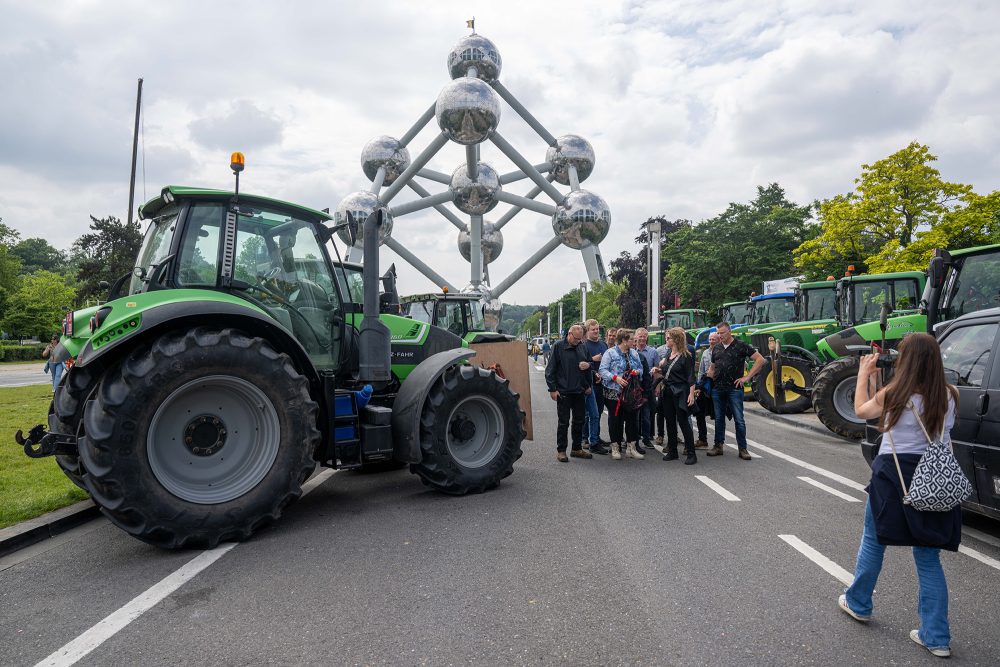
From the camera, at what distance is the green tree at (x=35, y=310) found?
1842 inches

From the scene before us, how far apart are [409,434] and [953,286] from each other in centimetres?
702

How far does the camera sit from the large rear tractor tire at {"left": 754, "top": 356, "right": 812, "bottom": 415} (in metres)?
12.7

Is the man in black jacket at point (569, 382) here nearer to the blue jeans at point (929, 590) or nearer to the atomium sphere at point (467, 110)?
the blue jeans at point (929, 590)

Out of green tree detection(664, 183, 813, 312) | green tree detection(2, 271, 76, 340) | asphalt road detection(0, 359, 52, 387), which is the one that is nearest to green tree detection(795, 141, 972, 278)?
green tree detection(664, 183, 813, 312)

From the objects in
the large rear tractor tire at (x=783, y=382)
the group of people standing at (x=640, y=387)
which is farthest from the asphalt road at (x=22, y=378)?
the large rear tractor tire at (x=783, y=382)

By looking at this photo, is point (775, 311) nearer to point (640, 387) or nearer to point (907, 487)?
point (640, 387)

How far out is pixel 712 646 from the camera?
3197 millimetres

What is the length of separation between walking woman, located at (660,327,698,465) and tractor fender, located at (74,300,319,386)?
5.01 meters

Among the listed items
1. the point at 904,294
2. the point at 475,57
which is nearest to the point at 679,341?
the point at 904,294

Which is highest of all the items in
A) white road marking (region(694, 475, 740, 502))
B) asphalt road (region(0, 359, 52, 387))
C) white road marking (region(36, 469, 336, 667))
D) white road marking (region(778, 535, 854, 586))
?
asphalt road (region(0, 359, 52, 387))

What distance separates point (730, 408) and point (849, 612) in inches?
210

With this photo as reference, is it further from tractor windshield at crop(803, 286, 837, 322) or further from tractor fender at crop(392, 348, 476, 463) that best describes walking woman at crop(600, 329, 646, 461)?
tractor windshield at crop(803, 286, 837, 322)

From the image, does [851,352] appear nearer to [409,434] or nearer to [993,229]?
[409,434]

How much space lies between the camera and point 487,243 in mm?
27703
